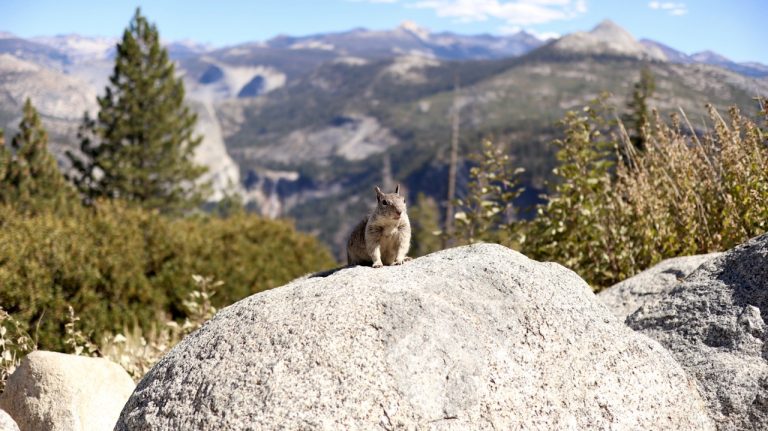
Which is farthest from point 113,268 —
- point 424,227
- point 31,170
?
point 424,227

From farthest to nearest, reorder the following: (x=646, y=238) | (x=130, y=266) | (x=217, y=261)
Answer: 1. (x=217, y=261)
2. (x=130, y=266)
3. (x=646, y=238)

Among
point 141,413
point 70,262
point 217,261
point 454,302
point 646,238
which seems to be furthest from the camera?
point 217,261

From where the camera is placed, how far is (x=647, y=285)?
684 centimetres

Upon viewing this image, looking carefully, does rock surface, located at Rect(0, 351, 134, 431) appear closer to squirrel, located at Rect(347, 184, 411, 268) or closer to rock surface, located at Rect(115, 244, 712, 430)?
rock surface, located at Rect(115, 244, 712, 430)

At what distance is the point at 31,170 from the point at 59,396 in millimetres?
26818

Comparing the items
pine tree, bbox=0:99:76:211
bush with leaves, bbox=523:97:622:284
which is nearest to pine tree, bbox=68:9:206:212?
pine tree, bbox=0:99:76:211

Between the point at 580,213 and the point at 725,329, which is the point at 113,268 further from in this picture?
the point at 725,329

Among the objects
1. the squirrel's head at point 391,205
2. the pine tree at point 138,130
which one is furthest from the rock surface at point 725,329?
the pine tree at point 138,130

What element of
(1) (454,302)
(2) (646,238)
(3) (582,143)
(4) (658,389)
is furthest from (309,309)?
(3) (582,143)

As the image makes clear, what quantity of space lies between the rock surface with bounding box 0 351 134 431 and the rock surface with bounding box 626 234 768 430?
17.7 feet

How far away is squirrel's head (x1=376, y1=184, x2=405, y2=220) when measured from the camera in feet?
20.9

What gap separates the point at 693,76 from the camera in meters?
14.6

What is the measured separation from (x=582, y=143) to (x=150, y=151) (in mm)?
37700

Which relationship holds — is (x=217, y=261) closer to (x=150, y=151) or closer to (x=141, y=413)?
(x=141, y=413)
